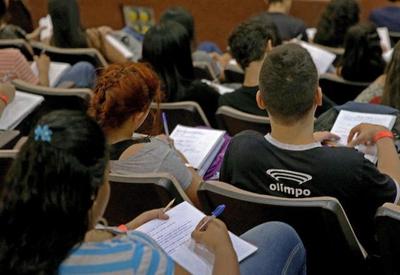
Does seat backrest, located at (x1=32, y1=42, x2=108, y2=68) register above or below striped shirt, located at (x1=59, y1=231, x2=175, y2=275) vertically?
below

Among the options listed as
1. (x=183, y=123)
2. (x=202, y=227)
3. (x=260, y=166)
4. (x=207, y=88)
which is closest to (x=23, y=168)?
(x=202, y=227)

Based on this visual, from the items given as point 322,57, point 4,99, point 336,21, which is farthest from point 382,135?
point 336,21

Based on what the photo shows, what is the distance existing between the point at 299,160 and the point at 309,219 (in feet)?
0.69

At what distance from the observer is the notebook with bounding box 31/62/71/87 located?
3841mm

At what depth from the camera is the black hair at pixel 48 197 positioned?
1251 mm

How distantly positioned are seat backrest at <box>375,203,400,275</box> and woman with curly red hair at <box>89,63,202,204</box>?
682 mm

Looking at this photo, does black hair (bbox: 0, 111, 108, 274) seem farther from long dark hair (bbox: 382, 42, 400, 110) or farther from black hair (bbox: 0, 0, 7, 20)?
black hair (bbox: 0, 0, 7, 20)

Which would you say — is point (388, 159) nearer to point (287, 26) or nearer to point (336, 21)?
point (336, 21)

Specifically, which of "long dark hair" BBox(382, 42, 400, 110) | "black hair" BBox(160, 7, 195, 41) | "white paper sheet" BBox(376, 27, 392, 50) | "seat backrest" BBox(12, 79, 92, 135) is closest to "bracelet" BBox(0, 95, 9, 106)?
"seat backrest" BBox(12, 79, 92, 135)

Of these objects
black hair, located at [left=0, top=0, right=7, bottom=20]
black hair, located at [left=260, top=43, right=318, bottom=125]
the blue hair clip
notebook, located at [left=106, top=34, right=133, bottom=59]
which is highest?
the blue hair clip

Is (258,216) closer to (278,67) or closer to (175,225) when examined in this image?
(175,225)

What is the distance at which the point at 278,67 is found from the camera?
204cm

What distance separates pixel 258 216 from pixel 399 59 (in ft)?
4.04

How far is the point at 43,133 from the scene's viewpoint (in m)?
1.28
